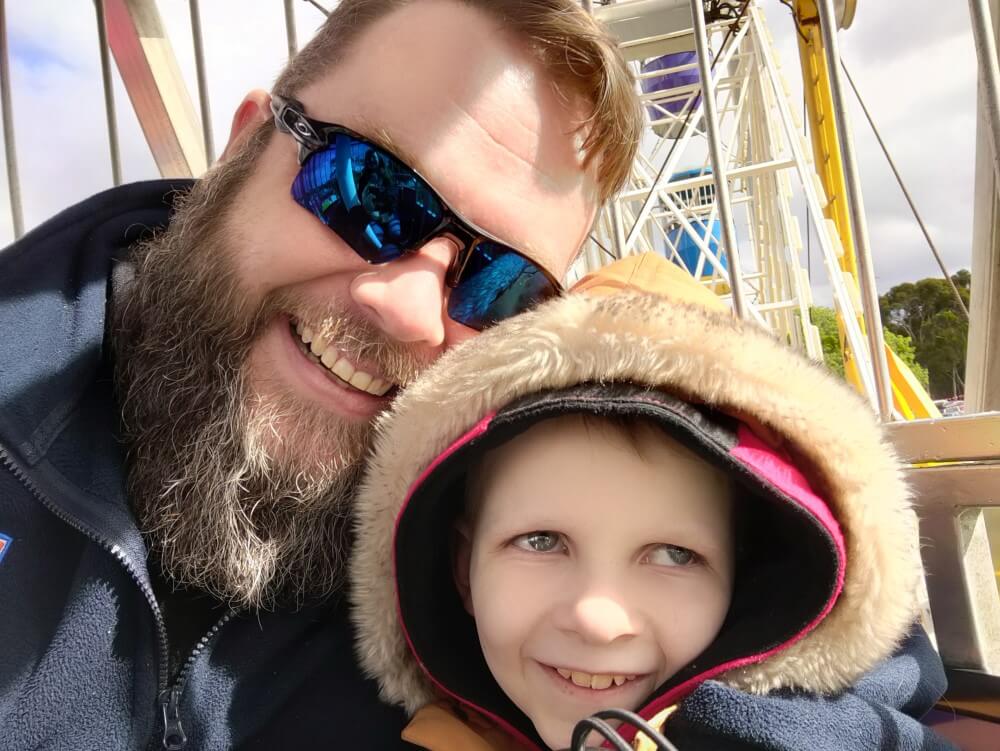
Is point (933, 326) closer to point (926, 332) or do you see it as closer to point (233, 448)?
point (926, 332)

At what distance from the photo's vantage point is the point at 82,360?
1134 millimetres

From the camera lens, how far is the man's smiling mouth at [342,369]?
1.15 meters

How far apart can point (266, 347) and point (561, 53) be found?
766 millimetres

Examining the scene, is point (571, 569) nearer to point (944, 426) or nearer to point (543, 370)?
point (543, 370)

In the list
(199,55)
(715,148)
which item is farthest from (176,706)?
(199,55)

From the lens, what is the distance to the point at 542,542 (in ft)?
2.82

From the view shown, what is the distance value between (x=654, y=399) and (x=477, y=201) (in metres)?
0.59

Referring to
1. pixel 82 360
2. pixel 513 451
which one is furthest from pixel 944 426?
pixel 82 360

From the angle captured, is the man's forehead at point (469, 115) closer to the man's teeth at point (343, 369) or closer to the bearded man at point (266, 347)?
the bearded man at point (266, 347)

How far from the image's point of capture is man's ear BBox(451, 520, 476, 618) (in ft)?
3.41

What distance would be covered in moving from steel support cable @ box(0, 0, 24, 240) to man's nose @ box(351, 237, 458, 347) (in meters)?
1.92

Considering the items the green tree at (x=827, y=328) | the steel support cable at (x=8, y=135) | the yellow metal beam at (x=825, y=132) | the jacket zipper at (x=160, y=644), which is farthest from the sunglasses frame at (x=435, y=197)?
the green tree at (x=827, y=328)

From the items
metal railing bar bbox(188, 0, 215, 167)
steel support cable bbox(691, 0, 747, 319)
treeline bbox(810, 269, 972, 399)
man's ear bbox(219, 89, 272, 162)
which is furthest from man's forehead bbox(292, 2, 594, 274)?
treeline bbox(810, 269, 972, 399)

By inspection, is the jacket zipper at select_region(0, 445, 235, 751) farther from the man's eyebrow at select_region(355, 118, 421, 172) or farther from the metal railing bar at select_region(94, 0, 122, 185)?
the metal railing bar at select_region(94, 0, 122, 185)
